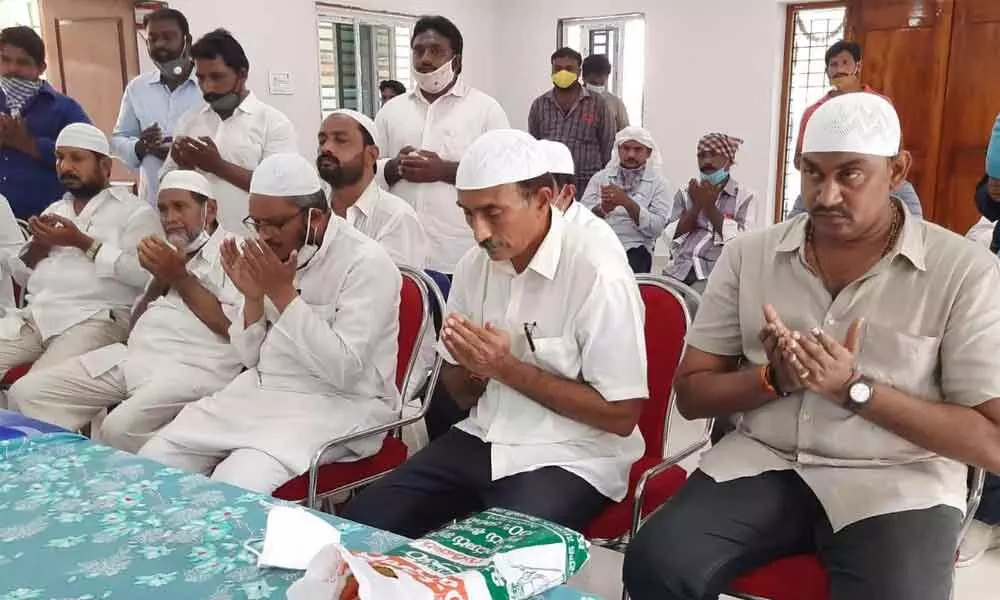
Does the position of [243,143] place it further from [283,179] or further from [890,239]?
[890,239]

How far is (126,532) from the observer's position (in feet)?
4.08

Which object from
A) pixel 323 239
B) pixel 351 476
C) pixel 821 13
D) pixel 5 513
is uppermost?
pixel 821 13

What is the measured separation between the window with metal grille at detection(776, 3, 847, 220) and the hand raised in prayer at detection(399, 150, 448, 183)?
4.01 m

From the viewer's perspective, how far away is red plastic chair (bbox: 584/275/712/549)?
194cm

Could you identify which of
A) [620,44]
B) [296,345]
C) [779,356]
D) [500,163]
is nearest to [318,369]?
[296,345]

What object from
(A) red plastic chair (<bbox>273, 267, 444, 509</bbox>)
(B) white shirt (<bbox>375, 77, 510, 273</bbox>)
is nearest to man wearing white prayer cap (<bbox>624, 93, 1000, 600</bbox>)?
(A) red plastic chair (<bbox>273, 267, 444, 509</bbox>)

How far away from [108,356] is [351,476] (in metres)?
1.10

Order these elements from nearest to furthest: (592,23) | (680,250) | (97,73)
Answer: (680,250) < (97,73) < (592,23)

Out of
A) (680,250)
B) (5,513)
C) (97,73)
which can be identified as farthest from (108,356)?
(97,73)

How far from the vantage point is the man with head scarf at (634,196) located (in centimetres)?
429

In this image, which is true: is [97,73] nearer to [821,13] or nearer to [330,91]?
[330,91]

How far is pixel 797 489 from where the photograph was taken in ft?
5.56

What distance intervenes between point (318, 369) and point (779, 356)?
1.14 metres

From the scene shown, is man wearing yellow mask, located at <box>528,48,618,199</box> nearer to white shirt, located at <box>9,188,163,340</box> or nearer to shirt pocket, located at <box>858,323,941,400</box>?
white shirt, located at <box>9,188,163,340</box>
